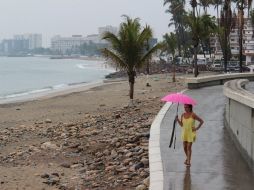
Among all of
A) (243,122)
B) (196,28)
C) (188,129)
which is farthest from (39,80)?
(188,129)

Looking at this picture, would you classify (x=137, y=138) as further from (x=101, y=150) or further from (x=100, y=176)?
(x=100, y=176)

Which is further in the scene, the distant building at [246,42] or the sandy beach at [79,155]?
the distant building at [246,42]

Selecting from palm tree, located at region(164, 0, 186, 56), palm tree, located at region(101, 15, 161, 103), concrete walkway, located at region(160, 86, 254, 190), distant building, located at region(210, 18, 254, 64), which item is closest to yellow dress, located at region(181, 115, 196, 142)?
concrete walkway, located at region(160, 86, 254, 190)

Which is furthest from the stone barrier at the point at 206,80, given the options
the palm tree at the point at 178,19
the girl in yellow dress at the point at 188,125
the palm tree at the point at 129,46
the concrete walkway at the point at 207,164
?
the palm tree at the point at 178,19

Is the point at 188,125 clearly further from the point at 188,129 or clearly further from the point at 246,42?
the point at 246,42

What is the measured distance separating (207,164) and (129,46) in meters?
13.5

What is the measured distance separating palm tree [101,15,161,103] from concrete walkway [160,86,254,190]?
30.0 ft

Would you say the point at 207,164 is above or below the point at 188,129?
below

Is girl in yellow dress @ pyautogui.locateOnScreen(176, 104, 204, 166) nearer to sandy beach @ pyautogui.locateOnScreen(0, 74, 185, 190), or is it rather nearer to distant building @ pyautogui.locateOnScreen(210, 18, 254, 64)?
sandy beach @ pyautogui.locateOnScreen(0, 74, 185, 190)

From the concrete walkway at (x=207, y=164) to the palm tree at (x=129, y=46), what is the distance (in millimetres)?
9133

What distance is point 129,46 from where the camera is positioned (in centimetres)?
2230

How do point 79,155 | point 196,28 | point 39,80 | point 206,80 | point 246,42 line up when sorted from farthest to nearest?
point 246,42
point 39,80
point 196,28
point 206,80
point 79,155

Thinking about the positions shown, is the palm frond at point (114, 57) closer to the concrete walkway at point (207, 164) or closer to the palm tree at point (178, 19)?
the concrete walkway at point (207, 164)

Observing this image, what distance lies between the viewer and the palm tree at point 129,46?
73.5ft
